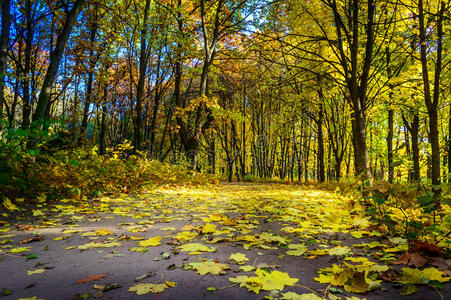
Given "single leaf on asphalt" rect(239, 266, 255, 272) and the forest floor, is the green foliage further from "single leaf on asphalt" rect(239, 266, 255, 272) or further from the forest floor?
"single leaf on asphalt" rect(239, 266, 255, 272)

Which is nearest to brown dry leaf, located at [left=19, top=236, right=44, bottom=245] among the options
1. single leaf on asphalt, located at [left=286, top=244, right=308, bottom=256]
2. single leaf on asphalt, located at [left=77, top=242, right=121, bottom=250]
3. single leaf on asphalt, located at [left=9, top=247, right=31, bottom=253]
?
single leaf on asphalt, located at [left=9, top=247, right=31, bottom=253]

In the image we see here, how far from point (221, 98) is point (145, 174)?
9644 mm

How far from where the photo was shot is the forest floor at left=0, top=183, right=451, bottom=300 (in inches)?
55.5

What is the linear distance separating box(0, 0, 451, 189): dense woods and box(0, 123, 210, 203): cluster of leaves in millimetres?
151

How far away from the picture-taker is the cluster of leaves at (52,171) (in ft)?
11.6

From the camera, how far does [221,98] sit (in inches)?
623

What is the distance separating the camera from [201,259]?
1.89 m

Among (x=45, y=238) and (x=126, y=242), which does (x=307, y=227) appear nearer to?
(x=126, y=242)

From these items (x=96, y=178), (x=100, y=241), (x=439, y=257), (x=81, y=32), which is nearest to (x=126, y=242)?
(x=100, y=241)

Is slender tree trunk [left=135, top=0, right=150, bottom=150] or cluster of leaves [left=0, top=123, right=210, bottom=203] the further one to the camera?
slender tree trunk [left=135, top=0, right=150, bottom=150]

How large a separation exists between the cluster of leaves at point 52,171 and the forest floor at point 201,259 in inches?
25.5

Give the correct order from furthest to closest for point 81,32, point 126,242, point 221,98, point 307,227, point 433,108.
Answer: point 221,98
point 81,32
point 433,108
point 307,227
point 126,242

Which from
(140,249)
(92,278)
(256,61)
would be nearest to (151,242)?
(140,249)

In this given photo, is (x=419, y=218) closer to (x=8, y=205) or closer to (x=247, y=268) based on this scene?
(x=247, y=268)
